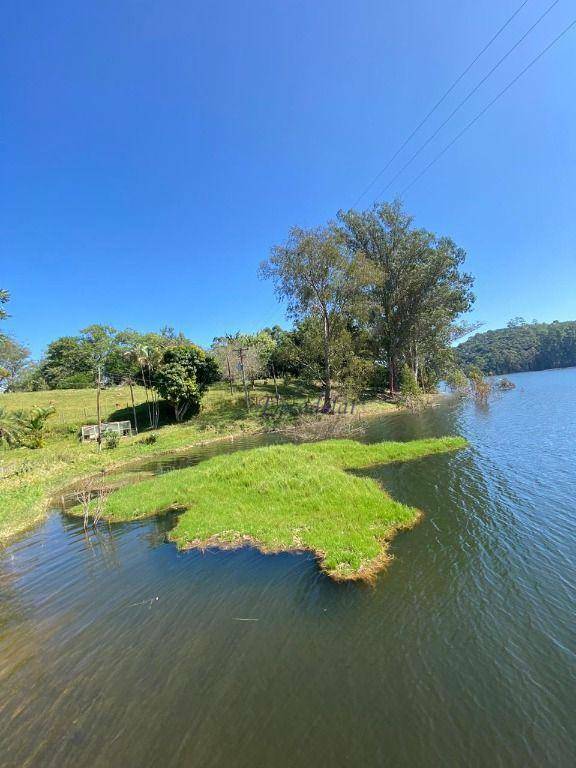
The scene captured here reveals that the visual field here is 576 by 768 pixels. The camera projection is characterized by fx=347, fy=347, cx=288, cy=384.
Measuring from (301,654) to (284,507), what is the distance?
7.17 m

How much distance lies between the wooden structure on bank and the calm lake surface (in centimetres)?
3070

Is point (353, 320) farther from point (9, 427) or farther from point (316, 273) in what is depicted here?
point (9, 427)

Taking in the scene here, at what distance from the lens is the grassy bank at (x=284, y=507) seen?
1130cm

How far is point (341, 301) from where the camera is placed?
47812 mm

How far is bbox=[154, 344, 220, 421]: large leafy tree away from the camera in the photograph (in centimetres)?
4656

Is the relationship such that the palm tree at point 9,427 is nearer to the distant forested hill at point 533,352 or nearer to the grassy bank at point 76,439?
the grassy bank at point 76,439

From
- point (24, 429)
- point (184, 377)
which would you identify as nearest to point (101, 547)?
point (24, 429)

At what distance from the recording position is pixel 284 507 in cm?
1440

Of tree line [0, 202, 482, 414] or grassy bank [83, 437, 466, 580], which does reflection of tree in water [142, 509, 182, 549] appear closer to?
grassy bank [83, 437, 466, 580]

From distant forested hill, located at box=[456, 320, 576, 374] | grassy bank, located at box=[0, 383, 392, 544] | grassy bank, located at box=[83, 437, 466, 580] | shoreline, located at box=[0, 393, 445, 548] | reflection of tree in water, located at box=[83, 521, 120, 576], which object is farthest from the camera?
distant forested hill, located at box=[456, 320, 576, 374]

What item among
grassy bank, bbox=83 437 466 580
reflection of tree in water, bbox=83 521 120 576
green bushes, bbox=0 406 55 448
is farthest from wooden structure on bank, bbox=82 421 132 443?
reflection of tree in water, bbox=83 521 120 576

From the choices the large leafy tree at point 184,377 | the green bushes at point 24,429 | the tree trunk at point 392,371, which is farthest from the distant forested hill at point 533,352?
the green bushes at point 24,429

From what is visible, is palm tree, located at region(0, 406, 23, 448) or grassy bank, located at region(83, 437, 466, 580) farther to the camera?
palm tree, located at region(0, 406, 23, 448)

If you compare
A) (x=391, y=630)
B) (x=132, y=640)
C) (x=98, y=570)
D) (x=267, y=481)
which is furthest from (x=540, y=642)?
(x=98, y=570)
